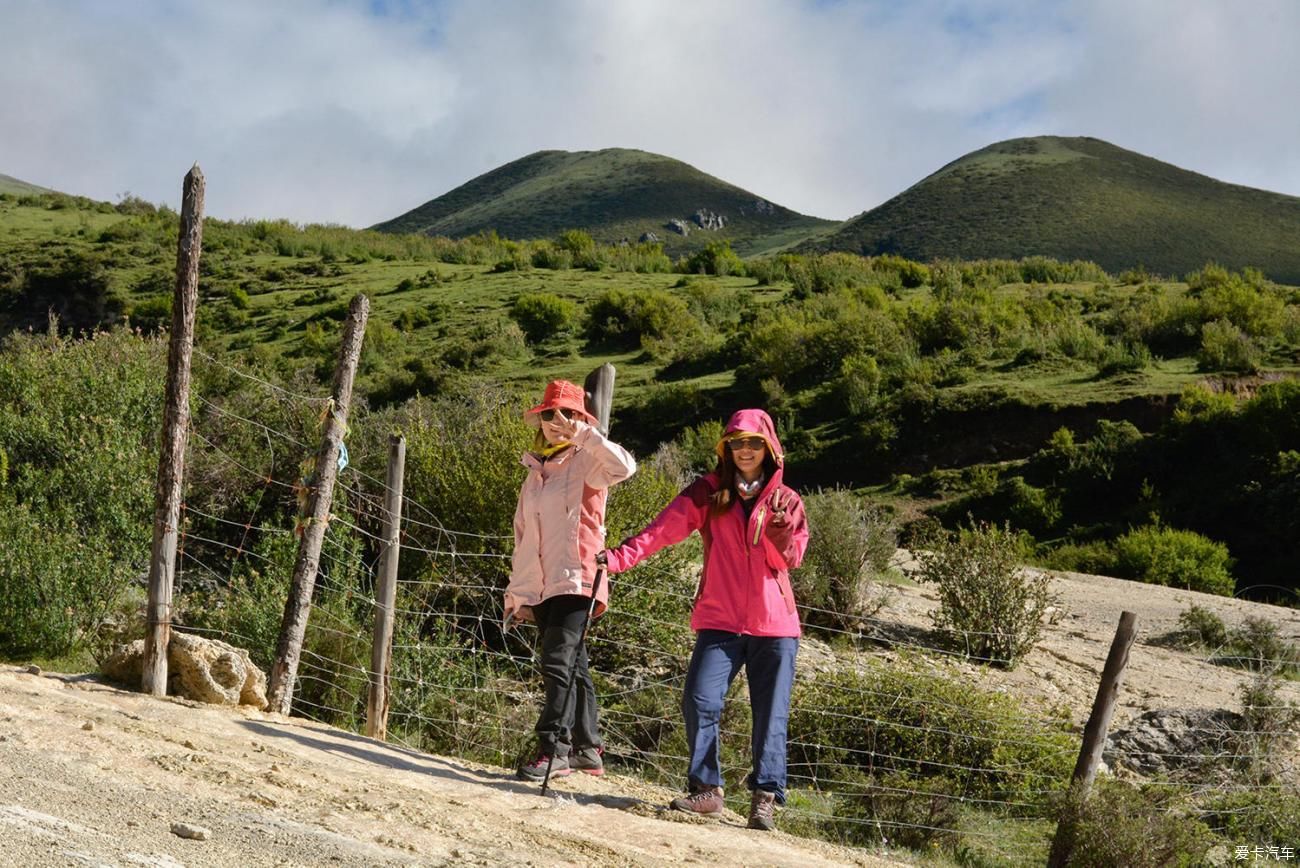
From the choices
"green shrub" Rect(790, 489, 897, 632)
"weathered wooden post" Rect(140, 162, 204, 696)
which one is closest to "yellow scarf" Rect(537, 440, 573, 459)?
"weathered wooden post" Rect(140, 162, 204, 696)

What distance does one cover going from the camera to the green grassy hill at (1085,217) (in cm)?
6012

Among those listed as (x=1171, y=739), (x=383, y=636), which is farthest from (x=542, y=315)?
(x=383, y=636)

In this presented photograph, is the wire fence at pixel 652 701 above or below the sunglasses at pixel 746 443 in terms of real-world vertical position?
below

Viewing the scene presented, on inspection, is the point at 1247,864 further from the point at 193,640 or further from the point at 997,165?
the point at 997,165

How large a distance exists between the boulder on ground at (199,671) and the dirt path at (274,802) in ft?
0.53

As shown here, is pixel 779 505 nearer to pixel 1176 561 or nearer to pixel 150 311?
pixel 1176 561

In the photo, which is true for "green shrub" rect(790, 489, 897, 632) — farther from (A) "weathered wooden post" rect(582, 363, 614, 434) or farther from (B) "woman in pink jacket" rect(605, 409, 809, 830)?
(B) "woman in pink jacket" rect(605, 409, 809, 830)

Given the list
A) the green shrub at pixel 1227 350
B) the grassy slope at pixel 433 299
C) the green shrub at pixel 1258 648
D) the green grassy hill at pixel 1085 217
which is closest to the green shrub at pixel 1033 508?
the grassy slope at pixel 433 299

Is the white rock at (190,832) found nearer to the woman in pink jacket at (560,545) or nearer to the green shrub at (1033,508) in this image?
the woman in pink jacket at (560,545)

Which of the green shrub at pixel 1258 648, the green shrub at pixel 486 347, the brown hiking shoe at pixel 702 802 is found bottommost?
the brown hiking shoe at pixel 702 802

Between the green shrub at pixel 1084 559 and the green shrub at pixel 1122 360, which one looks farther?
the green shrub at pixel 1122 360

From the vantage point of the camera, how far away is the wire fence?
700 centimetres

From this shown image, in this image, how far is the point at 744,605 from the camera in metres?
5.36

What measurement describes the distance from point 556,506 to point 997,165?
77333 millimetres
